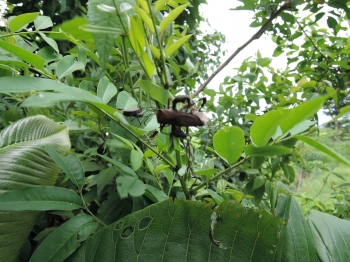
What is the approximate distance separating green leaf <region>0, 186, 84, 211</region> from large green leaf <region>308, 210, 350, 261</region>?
32 centimetres

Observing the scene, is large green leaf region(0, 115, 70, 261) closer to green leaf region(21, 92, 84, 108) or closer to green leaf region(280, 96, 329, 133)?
green leaf region(21, 92, 84, 108)

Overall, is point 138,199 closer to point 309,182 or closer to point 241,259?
point 241,259

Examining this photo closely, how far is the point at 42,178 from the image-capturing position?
38cm

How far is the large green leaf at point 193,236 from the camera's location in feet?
1.06

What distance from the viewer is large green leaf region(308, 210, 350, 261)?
1.18 ft

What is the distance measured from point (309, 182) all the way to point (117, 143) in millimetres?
5100

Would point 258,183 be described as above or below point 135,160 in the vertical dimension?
below

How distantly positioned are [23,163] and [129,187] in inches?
5.5

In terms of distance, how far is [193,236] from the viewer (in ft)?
1.10

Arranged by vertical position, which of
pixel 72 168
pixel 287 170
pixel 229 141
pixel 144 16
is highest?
pixel 144 16

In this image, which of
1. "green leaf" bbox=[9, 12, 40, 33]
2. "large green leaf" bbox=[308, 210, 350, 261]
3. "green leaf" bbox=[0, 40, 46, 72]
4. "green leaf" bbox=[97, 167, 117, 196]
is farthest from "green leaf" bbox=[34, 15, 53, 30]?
"large green leaf" bbox=[308, 210, 350, 261]

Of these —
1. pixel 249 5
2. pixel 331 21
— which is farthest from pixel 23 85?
pixel 331 21

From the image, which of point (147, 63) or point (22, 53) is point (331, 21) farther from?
point (22, 53)

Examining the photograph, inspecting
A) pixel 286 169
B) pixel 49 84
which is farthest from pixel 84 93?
pixel 286 169
